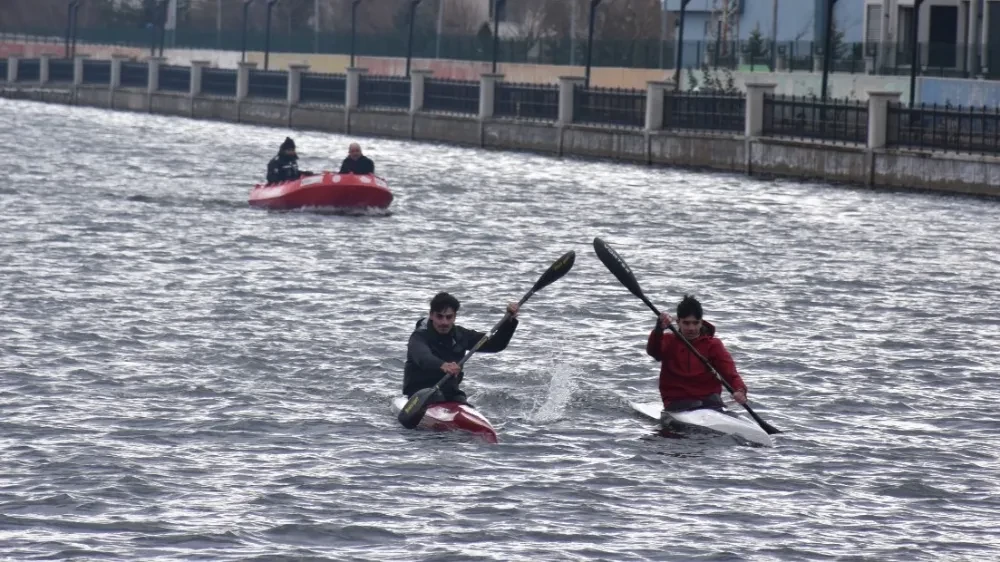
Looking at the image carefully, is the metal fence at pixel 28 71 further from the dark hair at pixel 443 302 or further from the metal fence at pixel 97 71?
the dark hair at pixel 443 302

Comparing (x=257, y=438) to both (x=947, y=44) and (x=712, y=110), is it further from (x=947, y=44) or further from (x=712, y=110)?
(x=947, y=44)

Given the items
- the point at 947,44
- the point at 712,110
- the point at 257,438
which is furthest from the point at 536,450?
the point at 947,44

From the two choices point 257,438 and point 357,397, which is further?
point 357,397

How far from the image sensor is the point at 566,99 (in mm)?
55375

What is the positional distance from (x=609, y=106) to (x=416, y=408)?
1529 inches

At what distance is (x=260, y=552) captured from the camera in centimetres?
1239

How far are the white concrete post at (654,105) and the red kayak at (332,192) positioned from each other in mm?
14825

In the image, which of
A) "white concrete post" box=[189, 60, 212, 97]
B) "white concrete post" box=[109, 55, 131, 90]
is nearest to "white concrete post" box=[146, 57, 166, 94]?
"white concrete post" box=[109, 55, 131, 90]

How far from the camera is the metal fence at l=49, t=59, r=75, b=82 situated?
314 ft

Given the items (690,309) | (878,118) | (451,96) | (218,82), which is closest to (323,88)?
(451,96)

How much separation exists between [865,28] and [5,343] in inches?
1944

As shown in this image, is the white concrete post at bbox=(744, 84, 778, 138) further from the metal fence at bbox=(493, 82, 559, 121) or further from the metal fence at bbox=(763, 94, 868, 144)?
the metal fence at bbox=(493, 82, 559, 121)

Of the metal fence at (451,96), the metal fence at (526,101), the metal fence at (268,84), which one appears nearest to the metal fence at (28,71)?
the metal fence at (268,84)

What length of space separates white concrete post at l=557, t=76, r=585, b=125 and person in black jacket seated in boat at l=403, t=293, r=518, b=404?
3860 centimetres
